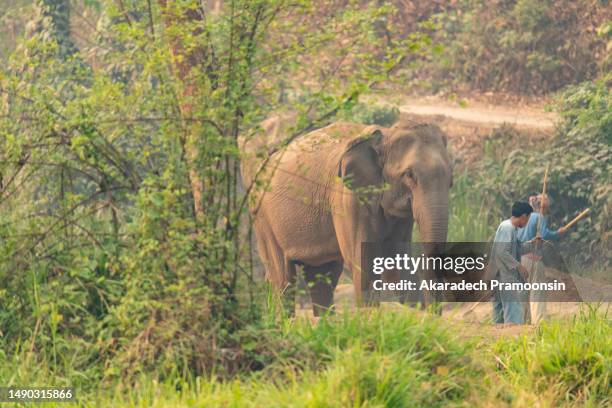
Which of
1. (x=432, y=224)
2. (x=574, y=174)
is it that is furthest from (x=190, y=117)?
(x=574, y=174)

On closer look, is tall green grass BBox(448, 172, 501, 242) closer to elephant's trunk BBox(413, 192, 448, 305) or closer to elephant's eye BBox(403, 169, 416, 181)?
elephant's eye BBox(403, 169, 416, 181)

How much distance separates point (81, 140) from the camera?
852cm

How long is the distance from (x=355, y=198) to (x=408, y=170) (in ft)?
2.14

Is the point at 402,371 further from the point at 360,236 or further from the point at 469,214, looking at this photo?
the point at 469,214

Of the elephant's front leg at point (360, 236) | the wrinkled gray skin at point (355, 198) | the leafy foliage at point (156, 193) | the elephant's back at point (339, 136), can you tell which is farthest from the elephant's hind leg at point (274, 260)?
the leafy foliage at point (156, 193)

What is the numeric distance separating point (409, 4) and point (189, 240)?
20.3 meters

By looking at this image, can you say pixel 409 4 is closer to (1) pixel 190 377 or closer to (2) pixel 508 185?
(2) pixel 508 185

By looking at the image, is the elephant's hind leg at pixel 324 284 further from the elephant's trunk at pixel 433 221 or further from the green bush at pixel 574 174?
the green bush at pixel 574 174

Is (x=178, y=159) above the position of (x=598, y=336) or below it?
above

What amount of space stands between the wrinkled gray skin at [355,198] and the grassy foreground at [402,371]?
246 cm

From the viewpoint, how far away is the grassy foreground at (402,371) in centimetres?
780

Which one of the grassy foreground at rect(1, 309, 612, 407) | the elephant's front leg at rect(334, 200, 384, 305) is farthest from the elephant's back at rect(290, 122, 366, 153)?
the grassy foreground at rect(1, 309, 612, 407)

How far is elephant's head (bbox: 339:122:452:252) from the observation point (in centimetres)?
1209

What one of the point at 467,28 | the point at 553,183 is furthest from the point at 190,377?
the point at 467,28
